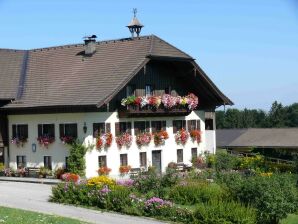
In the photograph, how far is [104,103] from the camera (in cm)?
3103

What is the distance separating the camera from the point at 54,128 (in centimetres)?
3359

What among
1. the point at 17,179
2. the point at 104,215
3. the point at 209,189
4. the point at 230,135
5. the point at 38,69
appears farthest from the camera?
the point at 230,135

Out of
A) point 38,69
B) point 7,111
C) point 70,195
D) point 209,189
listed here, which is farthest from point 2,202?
point 38,69

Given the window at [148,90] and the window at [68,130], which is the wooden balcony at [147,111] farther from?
the window at [68,130]

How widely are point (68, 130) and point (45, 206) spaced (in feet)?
36.2

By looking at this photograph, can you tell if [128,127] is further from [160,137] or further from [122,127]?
[160,137]

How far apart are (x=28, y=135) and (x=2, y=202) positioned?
1180 cm

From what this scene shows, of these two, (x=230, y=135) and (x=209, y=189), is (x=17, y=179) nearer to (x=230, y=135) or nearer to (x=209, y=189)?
(x=209, y=189)

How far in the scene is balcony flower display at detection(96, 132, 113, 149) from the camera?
3260cm

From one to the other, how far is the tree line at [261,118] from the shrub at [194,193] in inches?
3043

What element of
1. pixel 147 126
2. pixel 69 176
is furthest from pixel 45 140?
pixel 147 126

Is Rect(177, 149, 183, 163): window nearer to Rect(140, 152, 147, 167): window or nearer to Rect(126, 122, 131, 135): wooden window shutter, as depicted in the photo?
Rect(140, 152, 147, 167): window

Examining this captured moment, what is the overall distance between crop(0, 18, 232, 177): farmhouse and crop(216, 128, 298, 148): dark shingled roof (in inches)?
541

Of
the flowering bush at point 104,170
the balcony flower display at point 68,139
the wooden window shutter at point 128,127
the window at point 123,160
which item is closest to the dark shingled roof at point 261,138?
the wooden window shutter at point 128,127
